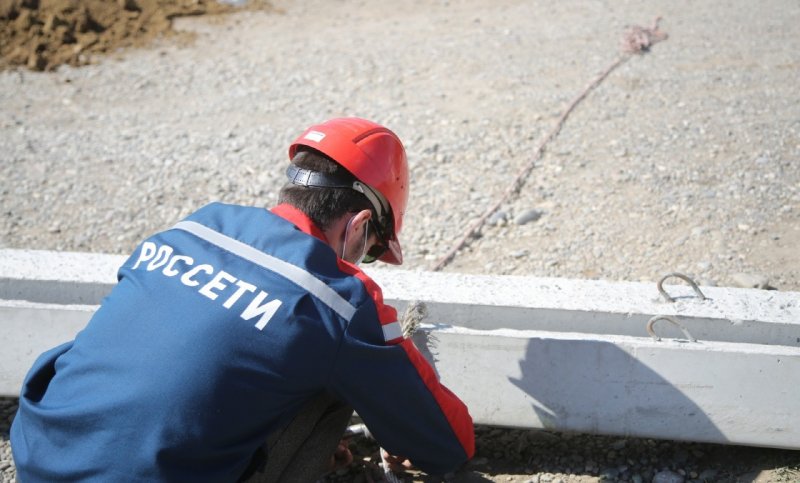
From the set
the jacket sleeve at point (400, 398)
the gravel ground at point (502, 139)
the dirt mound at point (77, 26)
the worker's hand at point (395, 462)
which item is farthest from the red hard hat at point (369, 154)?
the dirt mound at point (77, 26)

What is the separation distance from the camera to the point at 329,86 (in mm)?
6906

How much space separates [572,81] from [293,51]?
2.73 m

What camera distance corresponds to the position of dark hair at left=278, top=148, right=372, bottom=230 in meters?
2.46

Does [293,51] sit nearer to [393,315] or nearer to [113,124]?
[113,124]

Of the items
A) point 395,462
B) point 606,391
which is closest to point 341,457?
point 395,462

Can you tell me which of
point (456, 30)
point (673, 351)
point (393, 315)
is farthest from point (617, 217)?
point (456, 30)

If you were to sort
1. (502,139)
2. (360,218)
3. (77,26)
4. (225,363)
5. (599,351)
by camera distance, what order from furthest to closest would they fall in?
(77,26) < (502,139) < (599,351) < (360,218) < (225,363)

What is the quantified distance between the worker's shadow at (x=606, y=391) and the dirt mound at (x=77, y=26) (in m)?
6.42

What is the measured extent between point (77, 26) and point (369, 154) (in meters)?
7.09

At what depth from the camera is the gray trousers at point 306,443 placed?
100 inches

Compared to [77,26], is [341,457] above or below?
below

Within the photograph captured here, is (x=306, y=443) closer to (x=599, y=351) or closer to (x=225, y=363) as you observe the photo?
(x=225, y=363)

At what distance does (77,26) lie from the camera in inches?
340

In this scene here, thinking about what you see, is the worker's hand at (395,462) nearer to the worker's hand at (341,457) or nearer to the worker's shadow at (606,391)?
the worker's hand at (341,457)
